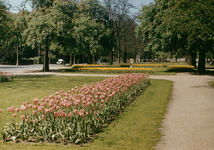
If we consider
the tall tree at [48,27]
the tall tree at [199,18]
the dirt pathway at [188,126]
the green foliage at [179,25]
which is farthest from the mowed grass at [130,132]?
the tall tree at [48,27]

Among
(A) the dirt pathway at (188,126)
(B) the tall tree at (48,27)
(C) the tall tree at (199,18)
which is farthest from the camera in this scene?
(B) the tall tree at (48,27)

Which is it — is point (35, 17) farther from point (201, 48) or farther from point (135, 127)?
point (135, 127)

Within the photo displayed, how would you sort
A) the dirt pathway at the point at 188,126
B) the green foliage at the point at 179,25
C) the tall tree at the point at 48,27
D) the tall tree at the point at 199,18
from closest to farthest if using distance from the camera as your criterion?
1. the dirt pathway at the point at 188,126
2. the tall tree at the point at 199,18
3. the green foliage at the point at 179,25
4. the tall tree at the point at 48,27

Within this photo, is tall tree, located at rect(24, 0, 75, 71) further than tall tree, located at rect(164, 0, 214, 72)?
Yes

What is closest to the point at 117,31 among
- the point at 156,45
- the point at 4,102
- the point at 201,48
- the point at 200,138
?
the point at 156,45

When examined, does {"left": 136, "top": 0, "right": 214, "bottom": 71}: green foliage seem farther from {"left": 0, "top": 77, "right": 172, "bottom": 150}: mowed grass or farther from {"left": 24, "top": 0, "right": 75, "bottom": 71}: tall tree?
{"left": 24, "top": 0, "right": 75, "bottom": 71}: tall tree

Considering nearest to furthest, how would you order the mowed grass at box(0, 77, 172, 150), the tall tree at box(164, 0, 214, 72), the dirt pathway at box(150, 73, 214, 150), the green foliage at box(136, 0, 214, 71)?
the mowed grass at box(0, 77, 172, 150) < the dirt pathway at box(150, 73, 214, 150) < the tall tree at box(164, 0, 214, 72) < the green foliage at box(136, 0, 214, 71)

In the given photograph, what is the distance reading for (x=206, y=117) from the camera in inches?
263

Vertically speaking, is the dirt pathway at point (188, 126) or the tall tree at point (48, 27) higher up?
the tall tree at point (48, 27)

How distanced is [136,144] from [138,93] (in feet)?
22.1

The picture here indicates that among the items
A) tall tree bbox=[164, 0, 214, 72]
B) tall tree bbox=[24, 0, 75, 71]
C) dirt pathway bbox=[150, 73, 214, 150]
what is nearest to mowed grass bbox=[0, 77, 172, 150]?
dirt pathway bbox=[150, 73, 214, 150]

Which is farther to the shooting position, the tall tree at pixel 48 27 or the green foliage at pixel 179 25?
the tall tree at pixel 48 27

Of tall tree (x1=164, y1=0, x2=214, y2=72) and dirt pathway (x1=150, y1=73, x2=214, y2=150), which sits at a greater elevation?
tall tree (x1=164, y1=0, x2=214, y2=72)

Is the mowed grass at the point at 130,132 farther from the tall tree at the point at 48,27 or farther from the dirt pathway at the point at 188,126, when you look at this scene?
the tall tree at the point at 48,27
